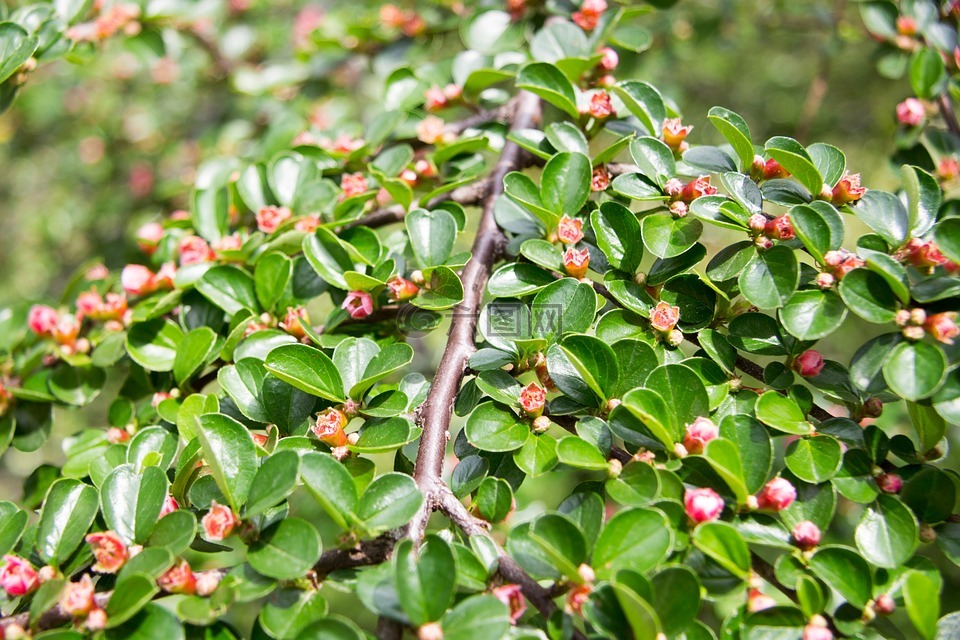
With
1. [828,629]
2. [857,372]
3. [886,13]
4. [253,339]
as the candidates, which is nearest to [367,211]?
[253,339]

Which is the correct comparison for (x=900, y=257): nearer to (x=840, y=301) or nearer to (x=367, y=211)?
(x=840, y=301)

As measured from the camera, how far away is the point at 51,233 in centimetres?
285

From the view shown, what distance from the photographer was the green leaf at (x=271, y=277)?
3.38 ft

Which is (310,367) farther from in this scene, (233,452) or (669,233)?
(669,233)

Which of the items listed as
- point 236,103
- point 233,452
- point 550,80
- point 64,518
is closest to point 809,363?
point 550,80

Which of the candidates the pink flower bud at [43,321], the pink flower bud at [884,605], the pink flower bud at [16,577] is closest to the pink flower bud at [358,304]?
the pink flower bud at [16,577]

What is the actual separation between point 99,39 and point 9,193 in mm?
2987

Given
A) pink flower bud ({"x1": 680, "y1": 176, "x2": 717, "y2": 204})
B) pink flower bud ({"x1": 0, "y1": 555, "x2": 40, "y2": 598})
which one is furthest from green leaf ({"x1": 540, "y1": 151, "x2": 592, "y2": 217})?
pink flower bud ({"x1": 0, "y1": 555, "x2": 40, "y2": 598})

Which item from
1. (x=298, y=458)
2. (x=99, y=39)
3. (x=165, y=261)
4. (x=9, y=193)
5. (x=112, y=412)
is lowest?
(x=9, y=193)

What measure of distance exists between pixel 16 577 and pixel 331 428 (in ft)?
1.24

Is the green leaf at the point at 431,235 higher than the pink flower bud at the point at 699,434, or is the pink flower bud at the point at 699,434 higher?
the green leaf at the point at 431,235

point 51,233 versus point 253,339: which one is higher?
point 253,339

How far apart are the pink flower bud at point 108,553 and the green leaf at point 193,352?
11.5 inches

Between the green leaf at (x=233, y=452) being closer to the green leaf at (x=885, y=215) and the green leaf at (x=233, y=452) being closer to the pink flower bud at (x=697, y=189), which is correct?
the pink flower bud at (x=697, y=189)
